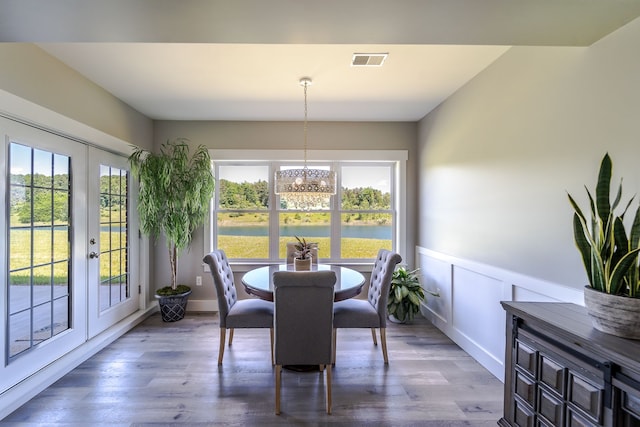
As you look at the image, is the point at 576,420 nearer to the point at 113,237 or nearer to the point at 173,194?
Result: the point at 173,194

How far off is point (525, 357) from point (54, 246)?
3.32 m

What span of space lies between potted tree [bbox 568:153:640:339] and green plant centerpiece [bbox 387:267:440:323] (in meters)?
2.13

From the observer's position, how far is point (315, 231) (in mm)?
4062

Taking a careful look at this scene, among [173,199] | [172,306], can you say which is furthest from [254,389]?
[173,199]

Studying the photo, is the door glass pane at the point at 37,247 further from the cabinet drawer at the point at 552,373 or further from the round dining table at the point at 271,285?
the cabinet drawer at the point at 552,373

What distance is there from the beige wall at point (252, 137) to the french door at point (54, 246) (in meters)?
0.73

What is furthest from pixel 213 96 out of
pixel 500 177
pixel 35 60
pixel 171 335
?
pixel 500 177

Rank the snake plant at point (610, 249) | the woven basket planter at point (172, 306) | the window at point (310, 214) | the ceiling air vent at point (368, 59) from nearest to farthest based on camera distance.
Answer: the snake plant at point (610, 249) → the ceiling air vent at point (368, 59) → the woven basket planter at point (172, 306) → the window at point (310, 214)

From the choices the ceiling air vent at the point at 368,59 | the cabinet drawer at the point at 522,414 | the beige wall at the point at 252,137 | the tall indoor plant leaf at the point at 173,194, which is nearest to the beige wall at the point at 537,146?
the cabinet drawer at the point at 522,414

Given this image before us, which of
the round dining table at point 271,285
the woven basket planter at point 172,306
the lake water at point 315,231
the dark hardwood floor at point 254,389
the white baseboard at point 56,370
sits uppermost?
the lake water at point 315,231

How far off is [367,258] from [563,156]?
2.61m

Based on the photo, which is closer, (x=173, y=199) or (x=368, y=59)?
(x=368, y=59)

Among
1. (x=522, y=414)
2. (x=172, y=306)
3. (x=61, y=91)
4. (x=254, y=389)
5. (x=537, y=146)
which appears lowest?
(x=254, y=389)

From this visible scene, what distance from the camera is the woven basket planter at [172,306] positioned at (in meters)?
3.42
